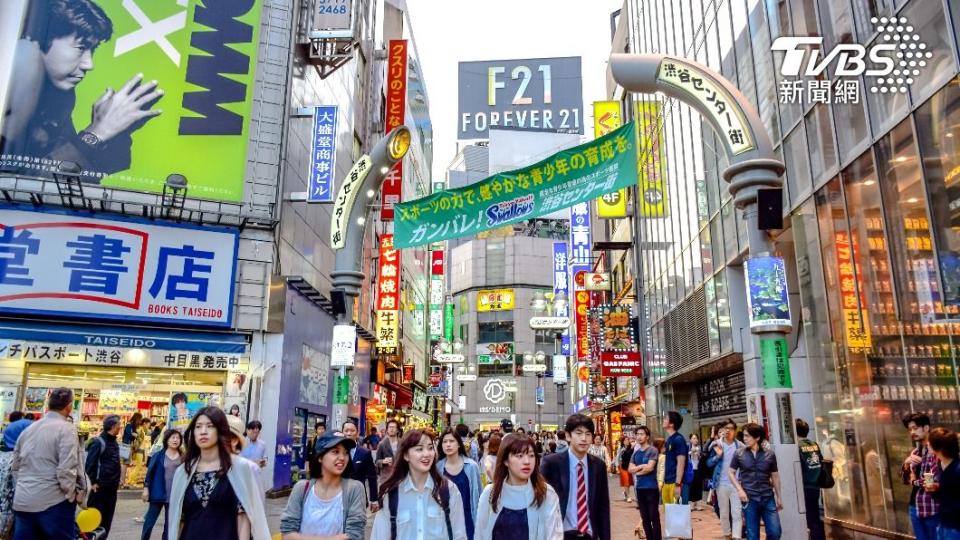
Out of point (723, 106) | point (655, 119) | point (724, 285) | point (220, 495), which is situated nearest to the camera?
point (220, 495)

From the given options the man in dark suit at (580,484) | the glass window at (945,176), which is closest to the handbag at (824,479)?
the glass window at (945,176)

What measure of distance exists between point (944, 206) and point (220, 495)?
32.5ft

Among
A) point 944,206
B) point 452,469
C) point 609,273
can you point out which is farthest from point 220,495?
point 609,273

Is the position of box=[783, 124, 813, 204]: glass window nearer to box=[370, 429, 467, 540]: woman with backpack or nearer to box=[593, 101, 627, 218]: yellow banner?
Answer: box=[370, 429, 467, 540]: woman with backpack

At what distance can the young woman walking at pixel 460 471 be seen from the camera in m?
6.43

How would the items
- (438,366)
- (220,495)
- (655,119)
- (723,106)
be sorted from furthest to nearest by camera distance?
(438,366) < (655,119) < (723,106) < (220,495)

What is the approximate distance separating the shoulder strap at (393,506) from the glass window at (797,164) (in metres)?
12.2

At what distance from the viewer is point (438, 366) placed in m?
61.5

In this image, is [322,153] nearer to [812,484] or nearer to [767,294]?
[767,294]

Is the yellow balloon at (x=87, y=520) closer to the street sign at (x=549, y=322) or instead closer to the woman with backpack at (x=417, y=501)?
the woman with backpack at (x=417, y=501)

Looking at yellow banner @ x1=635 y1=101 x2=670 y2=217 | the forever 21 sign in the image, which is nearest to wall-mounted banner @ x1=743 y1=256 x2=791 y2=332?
the forever 21 sign

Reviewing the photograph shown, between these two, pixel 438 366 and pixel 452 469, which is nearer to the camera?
pixel 452 469

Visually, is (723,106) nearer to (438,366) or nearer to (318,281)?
(318,281)

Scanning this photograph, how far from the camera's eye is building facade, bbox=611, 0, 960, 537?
969 centimetres
